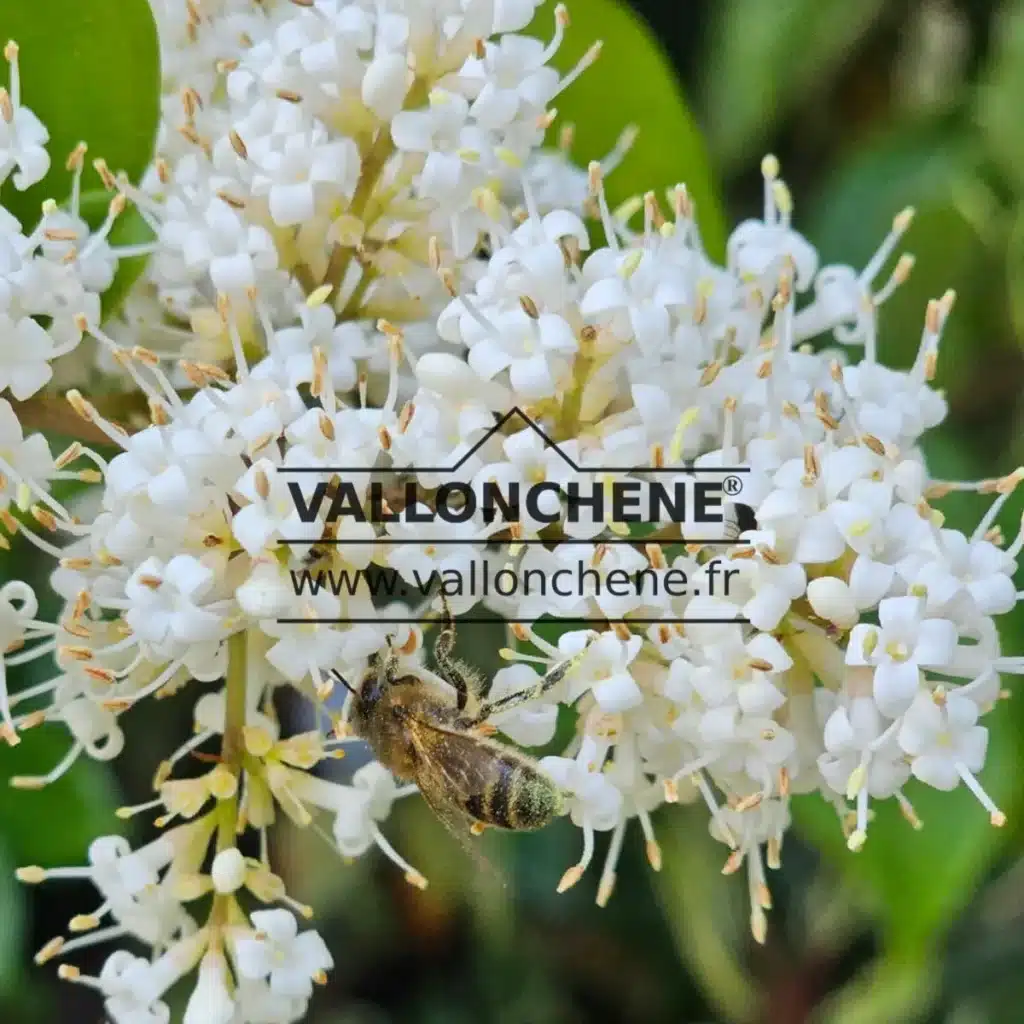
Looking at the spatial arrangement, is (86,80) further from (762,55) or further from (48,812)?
(762,55)

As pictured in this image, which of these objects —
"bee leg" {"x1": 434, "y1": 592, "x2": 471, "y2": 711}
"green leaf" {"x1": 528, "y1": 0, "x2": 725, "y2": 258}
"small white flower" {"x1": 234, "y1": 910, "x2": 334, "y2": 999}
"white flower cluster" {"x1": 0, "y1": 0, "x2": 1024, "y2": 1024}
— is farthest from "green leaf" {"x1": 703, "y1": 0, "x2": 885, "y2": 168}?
"small white flower" {"x1": 234, "y1": 910, "x2": 334, "y2": 999}

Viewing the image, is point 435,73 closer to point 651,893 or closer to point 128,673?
point 128,673

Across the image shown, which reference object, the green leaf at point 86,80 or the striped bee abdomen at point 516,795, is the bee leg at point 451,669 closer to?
A: the striped bee abdomen at point 516,795

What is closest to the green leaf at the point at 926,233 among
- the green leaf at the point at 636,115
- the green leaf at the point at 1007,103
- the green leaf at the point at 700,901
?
the green leaf at the point at 1007,103

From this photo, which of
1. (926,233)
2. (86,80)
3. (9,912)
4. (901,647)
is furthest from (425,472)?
(926,233)

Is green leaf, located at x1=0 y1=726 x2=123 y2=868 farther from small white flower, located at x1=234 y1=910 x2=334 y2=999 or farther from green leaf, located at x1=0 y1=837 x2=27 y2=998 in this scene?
small white flower, located at x1=234 y1=910 x2=334 y2=999

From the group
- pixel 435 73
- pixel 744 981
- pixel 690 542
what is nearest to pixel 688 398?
pixel 690 542
